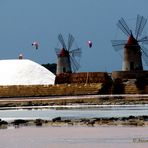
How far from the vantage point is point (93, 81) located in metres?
76.4

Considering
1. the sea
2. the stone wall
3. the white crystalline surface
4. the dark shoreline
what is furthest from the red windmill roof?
the sea

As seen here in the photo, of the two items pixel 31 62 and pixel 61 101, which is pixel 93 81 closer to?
pixel 61 101

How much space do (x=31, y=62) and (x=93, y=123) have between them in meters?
56.8

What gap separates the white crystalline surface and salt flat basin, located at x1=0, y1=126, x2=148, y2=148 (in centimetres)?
5149

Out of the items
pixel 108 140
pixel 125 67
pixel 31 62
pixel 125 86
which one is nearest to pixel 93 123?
pixel 108 140

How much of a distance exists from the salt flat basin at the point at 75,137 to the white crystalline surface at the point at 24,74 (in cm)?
5149

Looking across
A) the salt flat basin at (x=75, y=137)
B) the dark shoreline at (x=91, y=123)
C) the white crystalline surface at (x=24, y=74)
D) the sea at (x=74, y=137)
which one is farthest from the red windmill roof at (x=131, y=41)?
the salt flat basin at (x=75, y=137)

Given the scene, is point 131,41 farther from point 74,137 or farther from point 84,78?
point 74,137

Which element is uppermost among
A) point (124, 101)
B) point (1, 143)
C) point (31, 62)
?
point (31, 62)

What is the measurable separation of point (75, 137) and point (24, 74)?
59.8 metres

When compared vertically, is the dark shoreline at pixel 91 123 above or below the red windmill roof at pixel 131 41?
below

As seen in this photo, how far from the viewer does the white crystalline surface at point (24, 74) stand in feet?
287

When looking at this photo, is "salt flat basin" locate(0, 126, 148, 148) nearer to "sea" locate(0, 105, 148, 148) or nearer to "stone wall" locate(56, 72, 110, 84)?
"sea" locate(0, 105, 148, 148)

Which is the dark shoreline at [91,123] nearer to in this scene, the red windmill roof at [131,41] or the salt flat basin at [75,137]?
the salt flat basin at [75,137]
